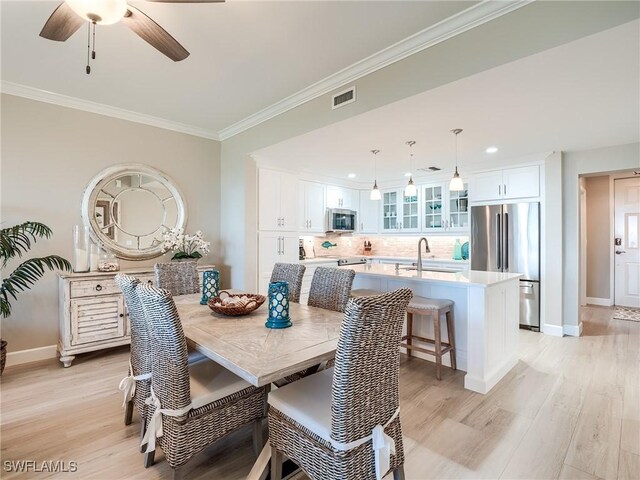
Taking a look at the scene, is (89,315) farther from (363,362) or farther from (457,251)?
(457,251)

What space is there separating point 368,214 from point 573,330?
374 cm

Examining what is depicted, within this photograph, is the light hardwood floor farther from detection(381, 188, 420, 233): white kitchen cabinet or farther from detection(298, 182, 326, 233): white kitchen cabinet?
detection(381, 188, 420, 233): white kitchen cabinet

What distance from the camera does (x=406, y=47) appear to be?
2336 millimetres

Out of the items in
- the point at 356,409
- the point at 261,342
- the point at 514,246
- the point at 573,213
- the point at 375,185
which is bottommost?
the point at 356,409

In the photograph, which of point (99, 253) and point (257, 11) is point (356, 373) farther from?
point (99, 253)

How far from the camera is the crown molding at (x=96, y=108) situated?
3074mm

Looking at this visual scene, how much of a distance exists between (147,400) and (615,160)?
5.26m

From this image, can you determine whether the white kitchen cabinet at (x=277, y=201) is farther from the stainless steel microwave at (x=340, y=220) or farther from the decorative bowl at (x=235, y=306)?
the decorative bowl at (x=235, y=306)

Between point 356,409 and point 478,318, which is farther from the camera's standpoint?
point 478,318

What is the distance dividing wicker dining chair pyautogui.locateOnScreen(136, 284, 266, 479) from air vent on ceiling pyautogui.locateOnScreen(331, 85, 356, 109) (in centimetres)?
222

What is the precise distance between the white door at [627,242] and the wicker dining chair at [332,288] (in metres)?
6.09

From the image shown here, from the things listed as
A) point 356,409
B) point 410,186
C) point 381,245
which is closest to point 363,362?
point 356,409

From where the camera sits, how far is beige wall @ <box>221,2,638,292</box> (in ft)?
5.68

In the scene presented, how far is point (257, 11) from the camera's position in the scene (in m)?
2.04
